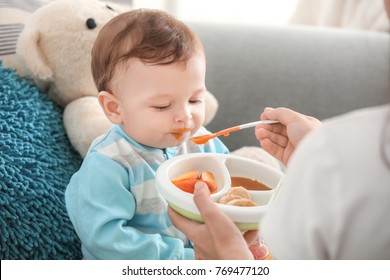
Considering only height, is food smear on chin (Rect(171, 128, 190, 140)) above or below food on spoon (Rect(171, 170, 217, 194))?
above

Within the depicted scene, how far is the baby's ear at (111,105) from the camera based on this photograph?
90 cm

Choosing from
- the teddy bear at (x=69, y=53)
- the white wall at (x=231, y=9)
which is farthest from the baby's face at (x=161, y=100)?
the white wall at (x=231, y=9)

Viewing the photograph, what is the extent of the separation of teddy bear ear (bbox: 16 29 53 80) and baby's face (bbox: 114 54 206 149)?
328mm

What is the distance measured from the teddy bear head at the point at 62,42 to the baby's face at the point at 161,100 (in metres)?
0.32

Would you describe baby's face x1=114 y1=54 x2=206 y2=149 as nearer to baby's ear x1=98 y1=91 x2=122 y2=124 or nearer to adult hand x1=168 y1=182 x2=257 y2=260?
baby's ear x1=98 y1=91 x2=122 y2=124

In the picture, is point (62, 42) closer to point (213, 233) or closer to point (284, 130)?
point (284, 130)

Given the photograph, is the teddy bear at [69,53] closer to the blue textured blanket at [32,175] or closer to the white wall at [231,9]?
the blue textured blanket at [32,175]

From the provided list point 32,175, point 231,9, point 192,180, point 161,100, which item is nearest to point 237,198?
point 192,180

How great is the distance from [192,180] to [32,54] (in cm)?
51

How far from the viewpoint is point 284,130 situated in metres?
0.99

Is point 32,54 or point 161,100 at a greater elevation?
point 161,100

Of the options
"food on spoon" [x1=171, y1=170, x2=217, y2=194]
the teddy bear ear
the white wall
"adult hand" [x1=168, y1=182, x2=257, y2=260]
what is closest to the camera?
"adult hand" [x1=168, y1=182, x2=257, y2=260]

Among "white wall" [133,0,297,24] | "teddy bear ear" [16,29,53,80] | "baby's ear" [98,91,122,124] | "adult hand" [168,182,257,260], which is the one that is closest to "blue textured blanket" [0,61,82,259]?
"teddy bear ear" [16,29,53,80]

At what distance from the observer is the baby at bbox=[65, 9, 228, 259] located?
33.8 inches
